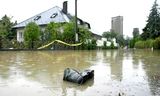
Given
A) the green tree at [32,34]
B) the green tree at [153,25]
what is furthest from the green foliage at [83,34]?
the green tree at [153,25]

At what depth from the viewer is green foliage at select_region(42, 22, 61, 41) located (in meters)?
34.7

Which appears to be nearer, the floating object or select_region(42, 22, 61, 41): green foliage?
the floating object

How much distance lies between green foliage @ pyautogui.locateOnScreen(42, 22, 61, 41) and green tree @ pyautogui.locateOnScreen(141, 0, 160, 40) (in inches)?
1064

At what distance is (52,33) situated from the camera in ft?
116

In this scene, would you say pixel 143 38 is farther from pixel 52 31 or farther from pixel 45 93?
pixel 45 93

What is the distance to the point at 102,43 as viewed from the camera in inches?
1944

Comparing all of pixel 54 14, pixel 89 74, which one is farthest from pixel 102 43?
pixel 89 74

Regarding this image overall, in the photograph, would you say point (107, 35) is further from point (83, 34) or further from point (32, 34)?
point (83, 34)

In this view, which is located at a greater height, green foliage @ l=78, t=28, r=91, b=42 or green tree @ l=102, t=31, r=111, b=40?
green tree @ l=102, t=31, r=111, b=40

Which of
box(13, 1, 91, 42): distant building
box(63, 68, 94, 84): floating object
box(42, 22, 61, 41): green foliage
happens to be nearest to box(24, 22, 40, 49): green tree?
box(42, 22, 61, 41): green foliage

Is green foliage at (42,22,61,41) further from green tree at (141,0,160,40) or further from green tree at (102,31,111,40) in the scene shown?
green tree at (102,31,111,40)

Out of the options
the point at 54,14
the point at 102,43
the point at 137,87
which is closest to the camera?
the point at 137,87

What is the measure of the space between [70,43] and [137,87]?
26.7 meters

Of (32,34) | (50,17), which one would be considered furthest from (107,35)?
(32,34)
